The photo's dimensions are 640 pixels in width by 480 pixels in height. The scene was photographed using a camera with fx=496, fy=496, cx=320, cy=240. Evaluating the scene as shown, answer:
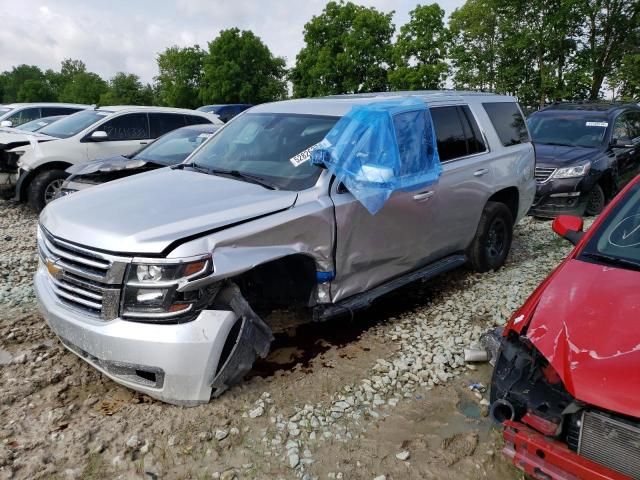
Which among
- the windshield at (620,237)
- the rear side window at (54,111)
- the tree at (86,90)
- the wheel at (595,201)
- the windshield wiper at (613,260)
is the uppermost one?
the windshield at (620,237)

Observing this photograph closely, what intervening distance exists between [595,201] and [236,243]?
23.4 ft

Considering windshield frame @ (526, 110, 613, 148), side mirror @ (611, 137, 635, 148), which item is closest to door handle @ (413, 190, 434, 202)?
windshield frame @ (526, 110, 613, 148)

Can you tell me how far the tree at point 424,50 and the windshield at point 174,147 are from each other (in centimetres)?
3070

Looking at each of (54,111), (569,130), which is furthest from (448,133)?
(54,111)

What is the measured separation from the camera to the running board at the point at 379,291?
12.0ft

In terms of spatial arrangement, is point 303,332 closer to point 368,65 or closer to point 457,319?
point 457,319

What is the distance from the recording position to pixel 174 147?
7.19 m

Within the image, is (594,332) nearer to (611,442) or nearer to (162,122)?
(611,442)

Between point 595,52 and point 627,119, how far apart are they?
1747 centimetres

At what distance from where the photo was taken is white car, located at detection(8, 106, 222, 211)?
25.6 ft

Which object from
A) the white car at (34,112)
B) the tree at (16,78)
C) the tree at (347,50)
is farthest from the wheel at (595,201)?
the tree at (16,78)

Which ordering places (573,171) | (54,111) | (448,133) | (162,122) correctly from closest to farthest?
(448,133)
(573,171)
(162,122)
(54,111)

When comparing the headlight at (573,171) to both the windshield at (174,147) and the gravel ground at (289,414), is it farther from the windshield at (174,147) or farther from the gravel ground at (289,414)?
the windshield at (174,147)

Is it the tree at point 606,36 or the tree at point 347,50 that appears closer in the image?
the tree at point 606,36
